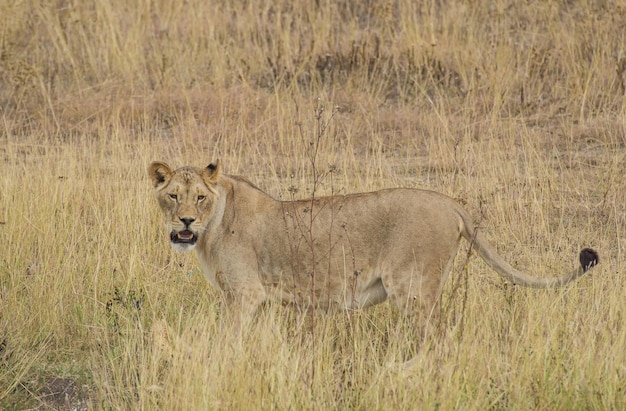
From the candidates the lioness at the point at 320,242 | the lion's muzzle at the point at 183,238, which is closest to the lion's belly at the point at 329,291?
the lioness at the point at 320,242

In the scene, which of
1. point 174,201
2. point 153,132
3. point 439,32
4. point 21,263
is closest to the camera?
point 174,201

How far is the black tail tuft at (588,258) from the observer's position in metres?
4.82

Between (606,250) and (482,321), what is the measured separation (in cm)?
199

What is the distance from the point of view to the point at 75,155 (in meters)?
8.70

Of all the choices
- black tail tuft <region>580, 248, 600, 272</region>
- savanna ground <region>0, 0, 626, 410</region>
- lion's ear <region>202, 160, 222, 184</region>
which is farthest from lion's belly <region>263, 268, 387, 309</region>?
black tail tuft <region>580, 248, 600, 272</region>

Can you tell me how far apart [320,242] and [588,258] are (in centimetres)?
125

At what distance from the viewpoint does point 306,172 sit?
871 cm

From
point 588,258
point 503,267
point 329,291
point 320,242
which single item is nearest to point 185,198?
point 320,242

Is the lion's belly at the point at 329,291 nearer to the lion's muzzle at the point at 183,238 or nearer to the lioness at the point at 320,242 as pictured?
the lioness at the point at 320,242

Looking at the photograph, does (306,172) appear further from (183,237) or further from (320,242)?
(183,237)

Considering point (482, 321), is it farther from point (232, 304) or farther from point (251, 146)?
point (251, 146)

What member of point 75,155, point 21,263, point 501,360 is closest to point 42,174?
point 75,155

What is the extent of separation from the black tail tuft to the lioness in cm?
22

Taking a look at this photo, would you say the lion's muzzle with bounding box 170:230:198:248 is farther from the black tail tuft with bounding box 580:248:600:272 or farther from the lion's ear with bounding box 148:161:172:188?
the black tail tuft with bounding box 580:248:600:272
